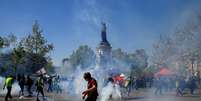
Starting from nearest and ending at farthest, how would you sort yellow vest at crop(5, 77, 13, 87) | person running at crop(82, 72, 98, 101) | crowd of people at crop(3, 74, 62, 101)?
person running at crop(82, 72, 98, 101)
crowd of people at crop(3, 74, 62, 101)
yellow vest at crop(5, 77, 13, 87)

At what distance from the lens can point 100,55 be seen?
61062 millimetres

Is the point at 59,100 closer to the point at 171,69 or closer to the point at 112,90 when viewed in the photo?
the point at 112,90

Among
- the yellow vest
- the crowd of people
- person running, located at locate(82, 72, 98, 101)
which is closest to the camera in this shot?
person running, located at locate(82, 72, 98, 101)

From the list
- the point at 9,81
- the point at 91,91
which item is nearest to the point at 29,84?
the point at 9,81

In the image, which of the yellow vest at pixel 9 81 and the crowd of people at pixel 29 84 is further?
the yellow vest at pixel 9 81

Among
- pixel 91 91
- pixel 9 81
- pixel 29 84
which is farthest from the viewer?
pixel 29 84

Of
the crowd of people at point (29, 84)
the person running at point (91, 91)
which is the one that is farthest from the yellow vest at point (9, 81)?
the person running at point (91, 91)

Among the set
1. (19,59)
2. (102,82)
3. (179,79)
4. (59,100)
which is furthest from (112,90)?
(19,59)

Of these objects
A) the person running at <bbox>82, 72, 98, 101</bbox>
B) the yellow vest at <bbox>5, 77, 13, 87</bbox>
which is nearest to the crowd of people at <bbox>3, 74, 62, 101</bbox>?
the yellow vest at <bbox>5, 77, 13, 87</bbox>

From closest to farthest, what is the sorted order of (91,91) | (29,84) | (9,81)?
1. (91,91)
2. (9,81)
3. (29,84)

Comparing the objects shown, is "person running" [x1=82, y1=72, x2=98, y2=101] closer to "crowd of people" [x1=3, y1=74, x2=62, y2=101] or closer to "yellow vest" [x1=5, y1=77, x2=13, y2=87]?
"crowd of people" [x1=3, y1=74, x2=62, y2=101]

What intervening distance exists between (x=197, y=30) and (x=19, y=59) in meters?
48.1

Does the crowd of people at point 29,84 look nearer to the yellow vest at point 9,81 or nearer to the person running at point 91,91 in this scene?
the yellow vest at point 9,81

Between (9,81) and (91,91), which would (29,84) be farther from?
(91,91)
